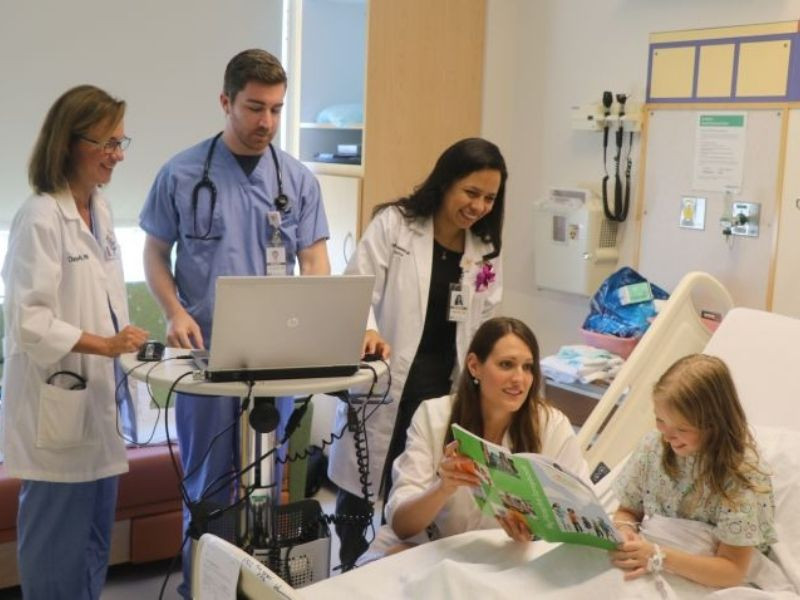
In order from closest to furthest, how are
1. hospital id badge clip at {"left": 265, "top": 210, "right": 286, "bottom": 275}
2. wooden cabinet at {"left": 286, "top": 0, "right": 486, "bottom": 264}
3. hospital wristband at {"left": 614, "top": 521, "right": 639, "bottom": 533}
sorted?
hospital wristband at {"left": 614, "top": 521, "right": 639, "bottom": 533}
hospital id badge clip at {"left": 265, "top": 210, "right": 286, "bottom": 275}
wooden cabinet at {"left": 286, "top": 0, "right": 486, "bottom": 264}

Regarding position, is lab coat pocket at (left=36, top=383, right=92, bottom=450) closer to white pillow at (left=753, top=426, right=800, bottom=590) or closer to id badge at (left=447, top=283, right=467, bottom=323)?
id badge at (left=447, top=283, right=467, bottom=323)

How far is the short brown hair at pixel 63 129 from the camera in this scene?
7.14 feet

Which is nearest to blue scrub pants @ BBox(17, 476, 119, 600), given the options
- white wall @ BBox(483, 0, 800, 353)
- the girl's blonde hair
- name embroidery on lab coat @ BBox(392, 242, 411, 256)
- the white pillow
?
name embroidery on lab coat @ BBox(392, 242, 411, 256)

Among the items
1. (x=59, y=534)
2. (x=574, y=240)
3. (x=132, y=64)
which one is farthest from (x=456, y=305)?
(x=132, y=64)

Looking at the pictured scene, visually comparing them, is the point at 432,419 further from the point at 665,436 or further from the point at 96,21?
the point at 96,21

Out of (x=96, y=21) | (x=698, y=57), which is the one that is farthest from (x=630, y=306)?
(x=96, y=21)

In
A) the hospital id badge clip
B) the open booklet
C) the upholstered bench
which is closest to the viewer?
the open booklet

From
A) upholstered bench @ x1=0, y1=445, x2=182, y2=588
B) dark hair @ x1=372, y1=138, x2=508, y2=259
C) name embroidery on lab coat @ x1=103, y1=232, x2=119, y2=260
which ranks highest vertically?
dark hair @ x1=372, y1=138, x2=508, y2=259

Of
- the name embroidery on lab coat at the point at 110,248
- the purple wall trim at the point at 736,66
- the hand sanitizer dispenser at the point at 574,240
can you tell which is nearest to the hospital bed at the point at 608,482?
the purple wall trim at the point at 736,66

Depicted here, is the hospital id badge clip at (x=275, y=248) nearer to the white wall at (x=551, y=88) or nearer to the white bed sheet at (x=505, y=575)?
the white bed sheet at (x=505, y=575)

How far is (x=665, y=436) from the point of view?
1854 mm

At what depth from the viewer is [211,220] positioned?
2.45m

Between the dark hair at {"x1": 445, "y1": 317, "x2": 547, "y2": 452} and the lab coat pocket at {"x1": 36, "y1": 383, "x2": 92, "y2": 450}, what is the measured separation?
833 mm

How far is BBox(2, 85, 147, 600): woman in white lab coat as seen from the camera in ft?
6.98
